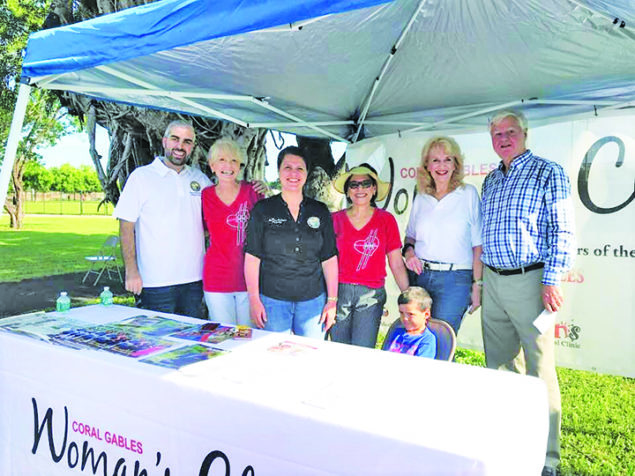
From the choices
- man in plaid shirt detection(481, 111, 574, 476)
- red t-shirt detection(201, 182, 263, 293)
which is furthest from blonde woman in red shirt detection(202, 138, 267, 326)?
man in plaid shirt detection(481, 111, 574, 476)

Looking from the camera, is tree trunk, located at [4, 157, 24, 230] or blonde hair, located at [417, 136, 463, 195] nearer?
blonde hair, located at [417, 136, 463, 195]

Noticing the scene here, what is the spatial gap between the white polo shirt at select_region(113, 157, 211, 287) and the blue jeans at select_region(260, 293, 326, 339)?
1.82 feet

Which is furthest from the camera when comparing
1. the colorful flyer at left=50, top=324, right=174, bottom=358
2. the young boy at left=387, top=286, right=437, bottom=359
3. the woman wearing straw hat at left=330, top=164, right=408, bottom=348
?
the woman wearing straw hat at left=330, top=164, right=408, bottom=348

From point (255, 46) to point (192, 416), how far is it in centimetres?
199

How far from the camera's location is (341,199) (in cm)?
575

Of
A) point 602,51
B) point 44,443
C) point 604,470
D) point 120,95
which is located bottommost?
point 604,470

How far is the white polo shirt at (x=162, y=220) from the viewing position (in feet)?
8.68

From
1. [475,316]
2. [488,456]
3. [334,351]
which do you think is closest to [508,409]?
[488,456]

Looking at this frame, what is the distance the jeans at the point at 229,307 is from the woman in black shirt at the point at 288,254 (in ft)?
0.71

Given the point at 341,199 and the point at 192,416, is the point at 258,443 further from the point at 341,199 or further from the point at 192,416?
the point at 341,199

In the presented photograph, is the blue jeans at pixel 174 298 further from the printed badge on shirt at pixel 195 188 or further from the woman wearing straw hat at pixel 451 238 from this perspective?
the woman wearing straw hat at pixel 451 238

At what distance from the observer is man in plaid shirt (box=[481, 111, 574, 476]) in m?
2.26

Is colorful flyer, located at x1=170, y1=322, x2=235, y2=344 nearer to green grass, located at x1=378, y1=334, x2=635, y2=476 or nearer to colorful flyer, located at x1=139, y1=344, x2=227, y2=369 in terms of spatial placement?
colorful flyer, located at x1=139, y1=344, x2=227, y2=369

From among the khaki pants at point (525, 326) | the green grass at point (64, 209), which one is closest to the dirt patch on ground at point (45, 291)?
the khaki pants at point (525, 326)
